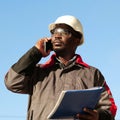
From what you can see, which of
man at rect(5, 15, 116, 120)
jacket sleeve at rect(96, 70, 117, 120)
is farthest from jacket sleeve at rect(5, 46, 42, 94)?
jacket sleeve at rect(96, 70, 117, 120)

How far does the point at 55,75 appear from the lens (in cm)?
519

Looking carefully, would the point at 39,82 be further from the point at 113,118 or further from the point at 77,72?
the point at 113,118

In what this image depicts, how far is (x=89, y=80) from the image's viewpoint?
514cm

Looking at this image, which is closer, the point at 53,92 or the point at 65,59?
the point at 53,92

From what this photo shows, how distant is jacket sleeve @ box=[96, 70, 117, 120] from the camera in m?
4.88

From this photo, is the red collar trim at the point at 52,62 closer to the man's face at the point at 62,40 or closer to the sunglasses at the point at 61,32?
the man's face at the point at 62,40

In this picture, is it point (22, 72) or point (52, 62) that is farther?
point (52, 62)

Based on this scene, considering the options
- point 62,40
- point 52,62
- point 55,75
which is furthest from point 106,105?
point 62,40

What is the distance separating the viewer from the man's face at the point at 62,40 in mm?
5280

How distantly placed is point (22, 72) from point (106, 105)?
3.74 feet

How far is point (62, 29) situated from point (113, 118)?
1.36m

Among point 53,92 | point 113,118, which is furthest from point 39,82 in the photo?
point 113,118

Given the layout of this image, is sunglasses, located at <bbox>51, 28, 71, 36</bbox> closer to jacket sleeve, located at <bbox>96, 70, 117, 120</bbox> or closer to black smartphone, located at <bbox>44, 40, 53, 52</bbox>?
black smartphone, located at <bbox>44, 40, 53, 52</bbox>

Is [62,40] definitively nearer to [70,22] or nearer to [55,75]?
[70,22]
